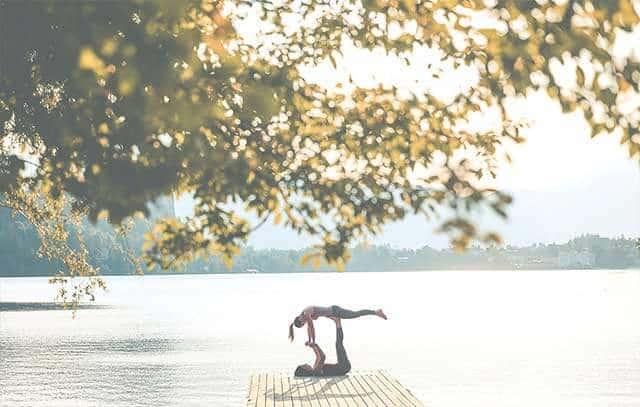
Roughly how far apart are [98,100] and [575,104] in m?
3.54

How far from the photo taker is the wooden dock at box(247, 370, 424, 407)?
25.1 m

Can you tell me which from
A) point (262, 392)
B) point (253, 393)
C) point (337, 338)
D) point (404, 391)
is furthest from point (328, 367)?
point (404, 391)

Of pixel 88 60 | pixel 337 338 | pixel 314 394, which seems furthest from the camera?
pixel 337 338

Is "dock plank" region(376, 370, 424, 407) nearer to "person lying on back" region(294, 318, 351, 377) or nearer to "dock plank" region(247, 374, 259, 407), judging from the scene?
"person lying on back" region(294, 318, 351, 377)

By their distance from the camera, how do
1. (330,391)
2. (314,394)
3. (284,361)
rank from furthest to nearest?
(284,361) → (330,391) → (314,394)

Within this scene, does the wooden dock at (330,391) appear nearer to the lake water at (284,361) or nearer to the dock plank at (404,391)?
the dock plank at (404,391)

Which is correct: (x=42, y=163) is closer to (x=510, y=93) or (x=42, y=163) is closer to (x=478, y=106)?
(x=478, y=106)

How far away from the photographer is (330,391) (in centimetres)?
2789

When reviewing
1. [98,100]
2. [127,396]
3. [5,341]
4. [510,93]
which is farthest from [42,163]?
[5,341]

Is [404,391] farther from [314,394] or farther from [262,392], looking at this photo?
[262,392]

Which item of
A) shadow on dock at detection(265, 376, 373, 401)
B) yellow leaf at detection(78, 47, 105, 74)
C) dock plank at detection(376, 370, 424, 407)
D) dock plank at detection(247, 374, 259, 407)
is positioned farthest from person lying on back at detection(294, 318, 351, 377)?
yellow leaf at detection(78, 47, 105, 74)

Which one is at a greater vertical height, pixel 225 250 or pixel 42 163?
pixel 42 163

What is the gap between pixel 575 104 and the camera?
8.43 meters

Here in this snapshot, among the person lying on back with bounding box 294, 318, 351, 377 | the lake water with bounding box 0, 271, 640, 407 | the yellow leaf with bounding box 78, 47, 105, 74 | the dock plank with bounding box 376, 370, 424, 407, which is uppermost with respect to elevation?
the yellow leaf with bounding box 78, 47, 105, 74
